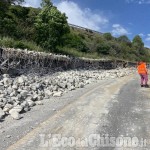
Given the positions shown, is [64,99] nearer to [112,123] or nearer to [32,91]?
[32,91]

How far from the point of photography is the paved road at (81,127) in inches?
336

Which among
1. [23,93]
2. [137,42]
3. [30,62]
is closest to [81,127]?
[23,93]

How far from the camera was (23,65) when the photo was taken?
2097cm

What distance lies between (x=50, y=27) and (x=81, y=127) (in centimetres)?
2605

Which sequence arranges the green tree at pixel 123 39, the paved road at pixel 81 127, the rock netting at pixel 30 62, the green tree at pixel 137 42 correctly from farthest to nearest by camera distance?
the green tree at pixel 137 42 < the green tree at pixel 123 39 < the rock netting at pixel 30 62 < the paved road at pixel 81 127

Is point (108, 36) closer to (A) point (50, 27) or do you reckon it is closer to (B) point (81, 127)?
(A) point (50, 27)

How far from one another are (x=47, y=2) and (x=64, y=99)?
76.8 feet

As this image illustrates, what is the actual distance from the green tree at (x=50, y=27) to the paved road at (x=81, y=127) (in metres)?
20.7

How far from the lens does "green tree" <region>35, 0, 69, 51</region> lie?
3488 centimetres

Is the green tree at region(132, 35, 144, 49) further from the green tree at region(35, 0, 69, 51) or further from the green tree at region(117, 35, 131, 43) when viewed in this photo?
the green tree at region(35, 0, 69, 51)

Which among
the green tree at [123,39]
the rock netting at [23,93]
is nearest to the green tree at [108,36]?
the green tree at [123,39]

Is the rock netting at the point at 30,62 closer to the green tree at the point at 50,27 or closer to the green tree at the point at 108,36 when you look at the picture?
the green tree at the point at 50,27

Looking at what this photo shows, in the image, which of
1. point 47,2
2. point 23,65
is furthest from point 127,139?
point 47,2

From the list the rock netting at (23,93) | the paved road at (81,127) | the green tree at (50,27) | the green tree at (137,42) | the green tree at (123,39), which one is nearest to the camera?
the paved road at (81,127)
